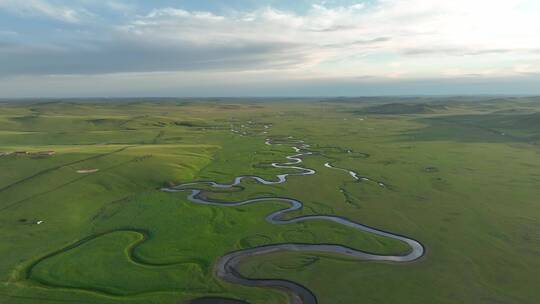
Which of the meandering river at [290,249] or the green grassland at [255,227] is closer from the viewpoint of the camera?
the green grassland at [255,227]

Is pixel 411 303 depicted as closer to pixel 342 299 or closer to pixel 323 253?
pixel 342 299

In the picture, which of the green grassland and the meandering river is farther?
the meandering river

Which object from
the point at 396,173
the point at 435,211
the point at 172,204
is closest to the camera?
the point at 435,211

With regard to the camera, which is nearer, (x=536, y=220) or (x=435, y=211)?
(x=536, y=220)

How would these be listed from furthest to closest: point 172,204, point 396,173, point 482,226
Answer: point 396,173 → point 172,204 → point 482,226

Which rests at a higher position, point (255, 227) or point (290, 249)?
point (255, 227)

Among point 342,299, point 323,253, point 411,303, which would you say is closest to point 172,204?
point 323,253

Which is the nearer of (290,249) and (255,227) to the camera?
(290,249)

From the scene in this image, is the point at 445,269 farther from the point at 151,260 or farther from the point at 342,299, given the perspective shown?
the point at 151,260

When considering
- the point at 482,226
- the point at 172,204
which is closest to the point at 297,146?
the point at 172,204
